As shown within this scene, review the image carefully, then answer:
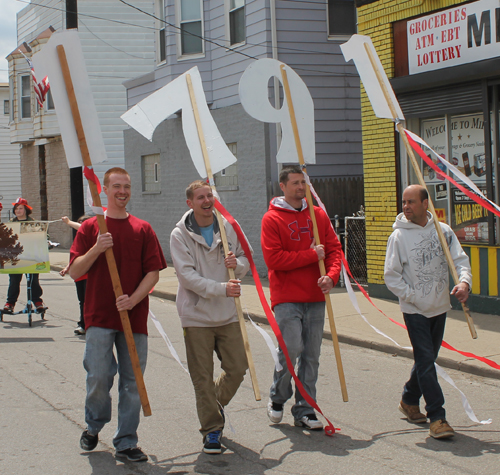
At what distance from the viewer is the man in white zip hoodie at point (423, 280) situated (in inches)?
199

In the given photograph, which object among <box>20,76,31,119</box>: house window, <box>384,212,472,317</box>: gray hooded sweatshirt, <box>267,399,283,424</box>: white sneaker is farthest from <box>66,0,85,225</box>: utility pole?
<box>20,76,31,119</box>: house window

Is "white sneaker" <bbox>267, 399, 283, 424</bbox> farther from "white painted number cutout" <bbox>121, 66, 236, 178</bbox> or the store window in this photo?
the store window

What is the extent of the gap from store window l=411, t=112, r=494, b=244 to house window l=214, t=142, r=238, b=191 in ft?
18.4

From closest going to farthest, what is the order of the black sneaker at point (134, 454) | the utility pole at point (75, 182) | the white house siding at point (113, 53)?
the black sneaker at point (134, 454) < the utility pole at point (75, 182) < the white house siding at point (113, 53)

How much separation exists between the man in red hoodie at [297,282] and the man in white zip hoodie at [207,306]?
42cm

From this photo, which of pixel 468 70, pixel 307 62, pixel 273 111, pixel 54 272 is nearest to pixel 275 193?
pixel 307 62

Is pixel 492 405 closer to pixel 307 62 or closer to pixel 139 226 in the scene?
pixel 139 226

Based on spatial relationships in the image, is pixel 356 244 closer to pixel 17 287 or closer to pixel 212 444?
pixel 17 287

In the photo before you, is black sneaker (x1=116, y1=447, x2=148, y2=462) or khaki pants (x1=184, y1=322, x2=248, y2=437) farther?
khaki pants (x1=184, y1=322, x2=248, y2=437)

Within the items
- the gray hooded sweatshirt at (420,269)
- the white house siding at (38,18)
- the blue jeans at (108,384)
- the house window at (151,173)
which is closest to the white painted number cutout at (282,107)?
the gray hooded sweatshirt at (420,269)

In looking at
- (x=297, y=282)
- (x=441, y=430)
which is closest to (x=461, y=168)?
(x=297, y=282)

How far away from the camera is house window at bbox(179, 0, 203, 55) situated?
16.7 meters

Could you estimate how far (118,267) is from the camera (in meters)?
4.71

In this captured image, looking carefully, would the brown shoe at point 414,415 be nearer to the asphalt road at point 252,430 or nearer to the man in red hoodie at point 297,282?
the asphalt road at point 252,430
